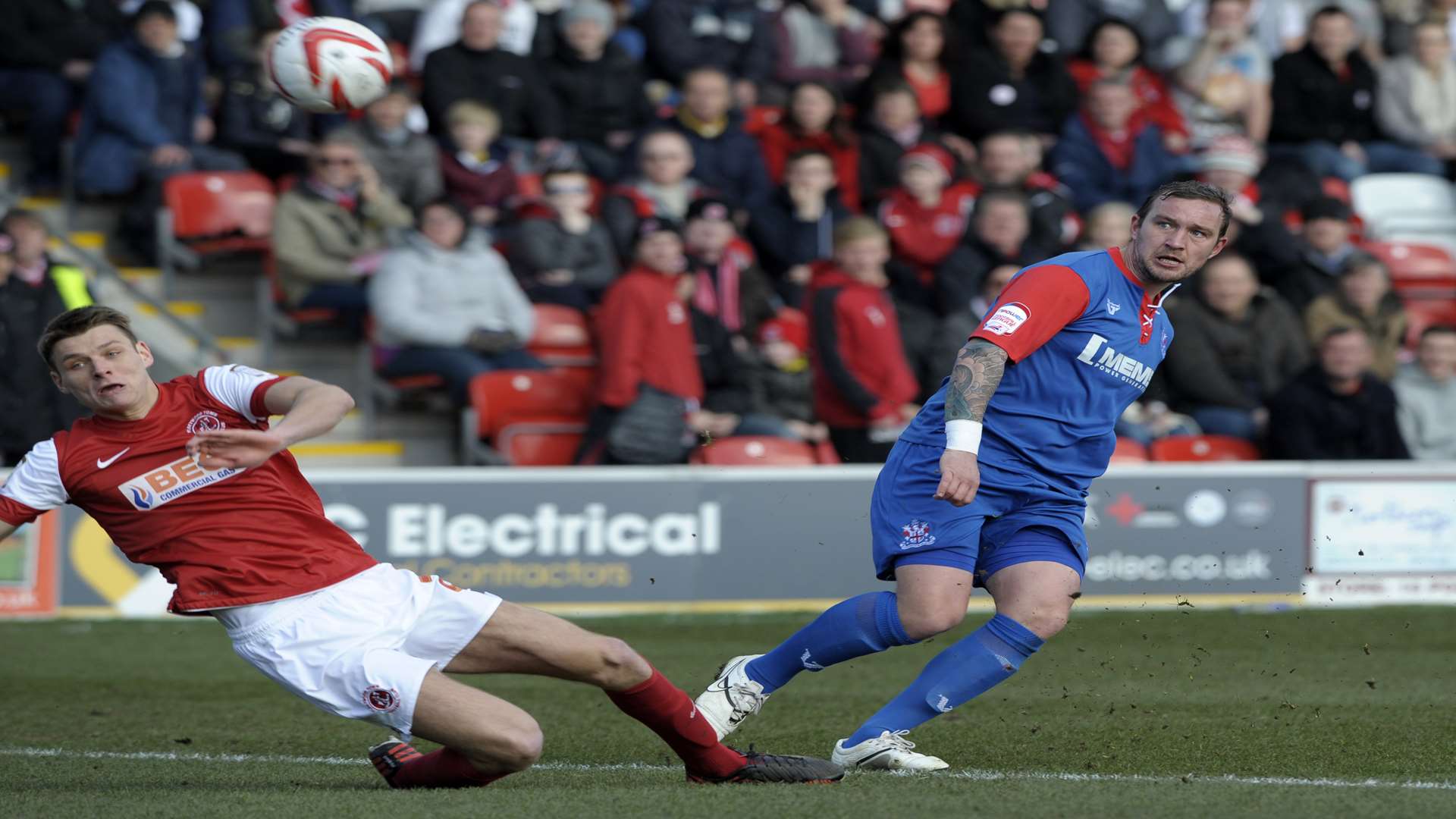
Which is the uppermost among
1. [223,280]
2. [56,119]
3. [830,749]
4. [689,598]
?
[56,119]

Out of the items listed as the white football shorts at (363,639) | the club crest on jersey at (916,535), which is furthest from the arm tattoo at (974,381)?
the white football shorts at (363,639)

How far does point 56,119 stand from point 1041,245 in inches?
255

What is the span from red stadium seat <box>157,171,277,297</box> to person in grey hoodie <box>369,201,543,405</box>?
4.02 feet

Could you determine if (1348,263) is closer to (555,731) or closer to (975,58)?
(975,58)

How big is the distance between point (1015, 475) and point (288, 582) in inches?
83.3

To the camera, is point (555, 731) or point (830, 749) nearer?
point (830, 749)

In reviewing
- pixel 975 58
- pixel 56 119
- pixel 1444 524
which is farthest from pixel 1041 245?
pixel 56 119

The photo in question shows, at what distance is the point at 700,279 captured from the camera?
11.6 meters

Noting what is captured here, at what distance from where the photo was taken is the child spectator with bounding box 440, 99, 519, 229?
479 inches

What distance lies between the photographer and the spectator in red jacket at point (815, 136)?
12.7 m

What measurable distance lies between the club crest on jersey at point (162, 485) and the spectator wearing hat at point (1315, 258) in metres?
9.24

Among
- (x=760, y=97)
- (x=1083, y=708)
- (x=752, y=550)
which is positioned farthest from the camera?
(x=760, y=97)

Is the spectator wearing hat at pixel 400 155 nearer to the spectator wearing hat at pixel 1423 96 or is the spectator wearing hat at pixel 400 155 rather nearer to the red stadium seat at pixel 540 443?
the red stadium seat at pixel 540 443

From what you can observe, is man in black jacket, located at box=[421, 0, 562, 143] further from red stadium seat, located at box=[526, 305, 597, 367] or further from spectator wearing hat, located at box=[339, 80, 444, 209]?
red stadium seat, located at box=[526, 305, 597, 367]
